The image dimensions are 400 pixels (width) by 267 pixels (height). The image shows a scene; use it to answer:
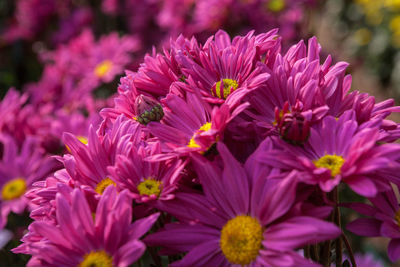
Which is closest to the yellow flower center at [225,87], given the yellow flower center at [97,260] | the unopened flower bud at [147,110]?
the unopened flower bud at [147,110]

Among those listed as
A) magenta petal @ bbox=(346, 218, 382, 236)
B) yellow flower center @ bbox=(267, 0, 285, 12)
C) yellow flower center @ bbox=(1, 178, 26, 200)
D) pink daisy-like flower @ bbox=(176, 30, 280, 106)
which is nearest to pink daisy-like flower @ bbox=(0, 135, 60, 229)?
yellow flower center @ bbox=(1, 178, 26, 200)

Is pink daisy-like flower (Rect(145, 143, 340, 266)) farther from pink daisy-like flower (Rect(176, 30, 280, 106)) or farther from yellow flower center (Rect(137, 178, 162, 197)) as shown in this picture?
pink daisy-like flower (Rect(176, 30, 280, 106))

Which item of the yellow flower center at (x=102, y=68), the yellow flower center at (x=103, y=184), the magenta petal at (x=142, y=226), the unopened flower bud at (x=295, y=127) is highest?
the yellow flower center at (x=102, y=68)

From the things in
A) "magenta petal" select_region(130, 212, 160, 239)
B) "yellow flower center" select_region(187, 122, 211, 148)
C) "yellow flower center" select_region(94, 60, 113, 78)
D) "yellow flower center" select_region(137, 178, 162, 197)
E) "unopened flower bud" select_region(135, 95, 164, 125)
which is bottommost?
"magenta petal" select_region(130, 212, 160, 239)

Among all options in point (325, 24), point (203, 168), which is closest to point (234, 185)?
point (203, 168)

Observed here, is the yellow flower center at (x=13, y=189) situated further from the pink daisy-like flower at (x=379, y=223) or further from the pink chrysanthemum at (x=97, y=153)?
the pink daisy-like flower at (x=379, y=223)

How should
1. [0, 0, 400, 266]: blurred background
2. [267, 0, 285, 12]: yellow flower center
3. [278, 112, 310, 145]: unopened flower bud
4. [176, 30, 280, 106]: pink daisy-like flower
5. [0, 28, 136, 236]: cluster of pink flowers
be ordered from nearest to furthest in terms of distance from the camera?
[278, 112, 310, 145]: unopened flower bud
[176, 30, 280, 106]: pink daisy-like flower
[0, 28, 136, 236]: cluster of pink flowers
[0, 0, 400, 266]: blurred background
[267, 0, 285, 12]: yellow flower center

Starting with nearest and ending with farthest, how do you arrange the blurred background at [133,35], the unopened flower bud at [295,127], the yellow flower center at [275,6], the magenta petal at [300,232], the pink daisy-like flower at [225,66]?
1. the magenta petal at [300,232]
2. the unopened flower bud at [295,127]
3. the pink daisy-like flower at [225,66]
4. the blurred background at [133,35]
5. the yellow flower center at [275,6]

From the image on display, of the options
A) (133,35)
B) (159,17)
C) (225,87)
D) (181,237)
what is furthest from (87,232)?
(133,35)
